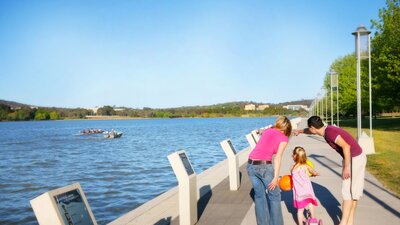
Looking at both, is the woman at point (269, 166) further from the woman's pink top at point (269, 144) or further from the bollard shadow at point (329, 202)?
the bollard shadow at point (329, 202)

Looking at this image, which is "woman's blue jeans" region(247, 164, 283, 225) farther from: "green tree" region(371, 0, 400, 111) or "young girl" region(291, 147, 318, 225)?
"green tree" region(371, 0, 400, 111)

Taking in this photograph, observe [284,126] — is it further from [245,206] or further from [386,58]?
[386,58]

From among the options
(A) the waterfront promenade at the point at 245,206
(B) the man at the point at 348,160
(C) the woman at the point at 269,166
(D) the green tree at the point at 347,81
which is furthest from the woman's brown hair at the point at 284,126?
(D) the green tree at the point at 347,81

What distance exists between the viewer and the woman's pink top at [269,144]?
6.00 metres

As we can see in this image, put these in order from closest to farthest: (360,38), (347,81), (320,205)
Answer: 1. (320,205)
2. (360,38)
3. (347,81)

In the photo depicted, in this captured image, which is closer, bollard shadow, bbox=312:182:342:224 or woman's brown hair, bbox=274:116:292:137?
woman's brown hair, bbox=274:116:292:137

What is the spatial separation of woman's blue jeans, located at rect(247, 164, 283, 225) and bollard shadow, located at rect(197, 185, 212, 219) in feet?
5.20

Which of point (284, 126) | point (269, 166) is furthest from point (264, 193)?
point (284, 126)

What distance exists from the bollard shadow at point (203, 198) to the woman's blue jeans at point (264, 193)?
5.20 feet

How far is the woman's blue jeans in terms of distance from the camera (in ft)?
20.1

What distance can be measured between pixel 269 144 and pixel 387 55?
1313 inches

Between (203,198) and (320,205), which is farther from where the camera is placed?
(203,198)

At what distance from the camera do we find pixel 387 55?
118ft

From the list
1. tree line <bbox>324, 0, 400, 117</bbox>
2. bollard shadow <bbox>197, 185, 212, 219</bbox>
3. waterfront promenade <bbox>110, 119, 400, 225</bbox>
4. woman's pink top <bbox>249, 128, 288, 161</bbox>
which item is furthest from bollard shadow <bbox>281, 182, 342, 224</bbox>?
tree line <bbox>324, 0, 400, 117</bbox>
